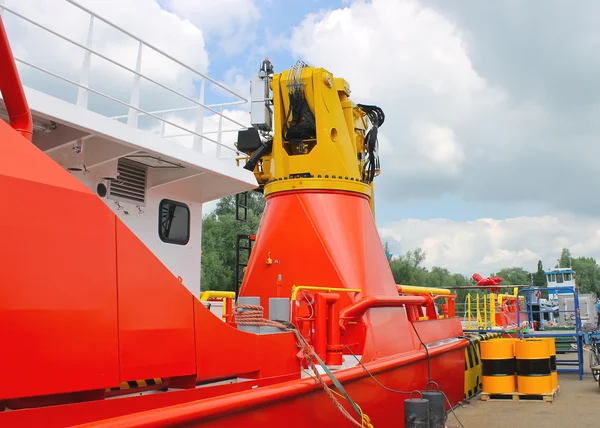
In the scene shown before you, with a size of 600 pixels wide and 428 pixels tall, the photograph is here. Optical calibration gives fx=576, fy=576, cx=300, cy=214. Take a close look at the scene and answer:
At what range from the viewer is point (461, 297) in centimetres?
5781

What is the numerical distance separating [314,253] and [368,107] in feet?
8.26

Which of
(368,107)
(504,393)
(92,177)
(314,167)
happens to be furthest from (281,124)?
(504,393)

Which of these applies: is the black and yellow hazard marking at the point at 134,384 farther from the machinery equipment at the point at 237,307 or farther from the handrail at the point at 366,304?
the handrail at the point at 366,304

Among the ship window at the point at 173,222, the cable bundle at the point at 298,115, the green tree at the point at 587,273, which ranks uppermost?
the cable bundle at the point at 298,115

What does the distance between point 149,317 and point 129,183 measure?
3362mm

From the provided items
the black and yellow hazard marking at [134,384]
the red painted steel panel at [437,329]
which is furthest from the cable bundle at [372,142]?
the black and yellow hazard marking at [134,384]

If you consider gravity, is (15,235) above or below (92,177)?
below

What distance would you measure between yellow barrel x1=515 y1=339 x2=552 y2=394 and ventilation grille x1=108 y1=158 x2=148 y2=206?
6235 mm

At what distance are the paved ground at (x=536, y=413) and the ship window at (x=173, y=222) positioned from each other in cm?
403

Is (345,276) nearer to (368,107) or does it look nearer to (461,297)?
(368,107)

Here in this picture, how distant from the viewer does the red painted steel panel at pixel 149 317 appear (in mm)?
2701

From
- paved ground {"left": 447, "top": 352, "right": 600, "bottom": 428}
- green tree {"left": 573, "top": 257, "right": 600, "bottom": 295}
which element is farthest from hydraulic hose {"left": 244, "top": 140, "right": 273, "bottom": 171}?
green tree {"left": 573, "top": 257, "right": 600, "bottom": 295}

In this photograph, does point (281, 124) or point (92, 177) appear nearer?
point (92, 177)

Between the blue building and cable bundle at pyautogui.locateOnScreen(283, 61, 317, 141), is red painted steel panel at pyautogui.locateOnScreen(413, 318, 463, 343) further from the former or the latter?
the blue building
